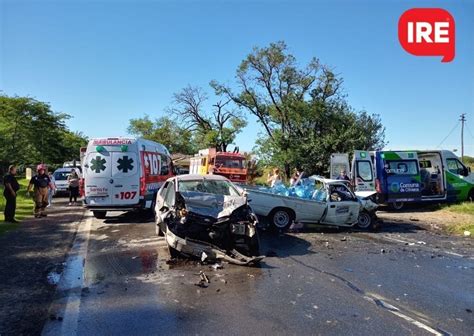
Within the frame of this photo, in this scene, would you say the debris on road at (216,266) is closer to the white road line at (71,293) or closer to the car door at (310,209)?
the white road line at (71,293)

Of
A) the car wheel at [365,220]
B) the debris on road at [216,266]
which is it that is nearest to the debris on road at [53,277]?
the debris on road at [216,266]

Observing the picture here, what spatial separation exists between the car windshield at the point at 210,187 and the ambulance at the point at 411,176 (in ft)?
32.9

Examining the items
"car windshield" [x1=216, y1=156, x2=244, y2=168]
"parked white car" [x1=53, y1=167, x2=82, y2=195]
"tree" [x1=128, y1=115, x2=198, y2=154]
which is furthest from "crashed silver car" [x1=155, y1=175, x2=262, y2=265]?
"tree" [x1=128, y1=115, x2=198, y2=154]

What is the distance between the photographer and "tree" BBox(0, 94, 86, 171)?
34.3m

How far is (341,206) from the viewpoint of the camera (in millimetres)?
12500

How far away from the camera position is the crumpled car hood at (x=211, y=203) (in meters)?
8.76

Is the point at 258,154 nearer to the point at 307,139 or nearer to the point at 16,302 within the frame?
the point at 307,139

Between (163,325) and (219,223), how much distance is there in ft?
11.9

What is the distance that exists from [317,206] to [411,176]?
7.77m

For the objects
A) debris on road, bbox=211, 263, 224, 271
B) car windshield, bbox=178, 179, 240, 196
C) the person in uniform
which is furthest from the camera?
the person in uniform

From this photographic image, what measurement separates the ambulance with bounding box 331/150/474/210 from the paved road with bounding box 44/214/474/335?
797 centimetres

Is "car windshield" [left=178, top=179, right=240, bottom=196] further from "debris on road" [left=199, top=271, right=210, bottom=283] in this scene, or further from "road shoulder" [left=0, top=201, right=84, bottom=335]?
"road shoulder" [left=0, top=201, right=84, bottom=335]

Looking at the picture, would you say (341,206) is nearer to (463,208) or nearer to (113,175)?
(113,175)

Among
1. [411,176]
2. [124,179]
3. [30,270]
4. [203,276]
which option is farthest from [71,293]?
[411,176]
